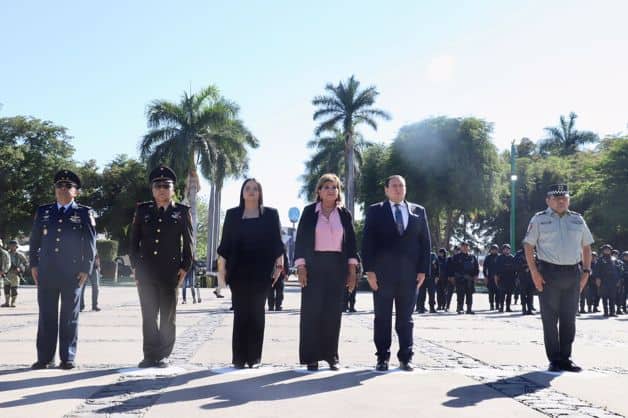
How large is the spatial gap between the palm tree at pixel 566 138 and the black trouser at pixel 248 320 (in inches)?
3135

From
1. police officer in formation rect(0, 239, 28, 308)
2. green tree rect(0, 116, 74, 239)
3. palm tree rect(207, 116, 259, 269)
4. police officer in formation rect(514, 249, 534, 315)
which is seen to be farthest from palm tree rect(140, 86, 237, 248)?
police officer in formation rect(514, 249, 534, 315)

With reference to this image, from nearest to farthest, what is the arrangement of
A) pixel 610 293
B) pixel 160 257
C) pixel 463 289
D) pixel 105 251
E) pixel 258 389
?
1. pixel 258 389
2. pixel 160 257
3. pixel 463 289
4. pixel 610 293
5. pixel 105 251

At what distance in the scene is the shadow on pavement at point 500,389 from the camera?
5.73 meters

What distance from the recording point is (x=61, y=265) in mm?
7500

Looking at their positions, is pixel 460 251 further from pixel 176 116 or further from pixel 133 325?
pixel 176 116

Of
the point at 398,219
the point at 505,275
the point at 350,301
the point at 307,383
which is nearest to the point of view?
the point at 307,383

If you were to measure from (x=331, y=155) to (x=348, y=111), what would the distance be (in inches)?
208

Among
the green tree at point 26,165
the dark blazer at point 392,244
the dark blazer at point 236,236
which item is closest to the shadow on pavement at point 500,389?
the dark blazer at point 392,244

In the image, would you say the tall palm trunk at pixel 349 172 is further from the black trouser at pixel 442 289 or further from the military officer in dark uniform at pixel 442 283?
the black trouser at pixel 442 289

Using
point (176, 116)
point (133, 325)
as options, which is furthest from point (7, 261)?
point (176, 116)

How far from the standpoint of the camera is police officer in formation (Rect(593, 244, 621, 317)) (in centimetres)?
2028

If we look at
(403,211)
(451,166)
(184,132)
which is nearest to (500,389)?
(403,211)

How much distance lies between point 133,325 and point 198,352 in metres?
4.41

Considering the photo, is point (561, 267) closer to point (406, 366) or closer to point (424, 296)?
point (406, 366)
